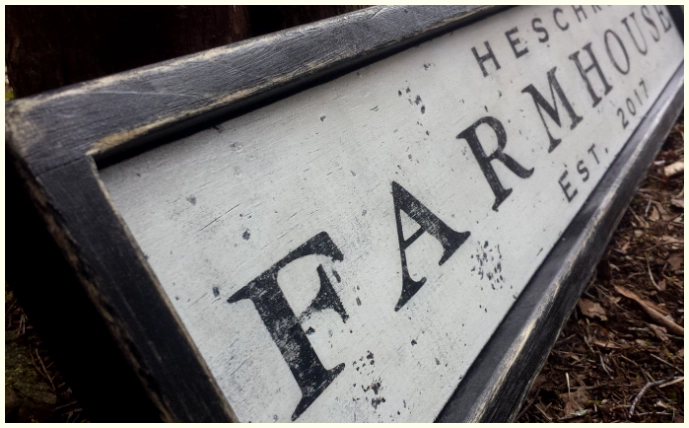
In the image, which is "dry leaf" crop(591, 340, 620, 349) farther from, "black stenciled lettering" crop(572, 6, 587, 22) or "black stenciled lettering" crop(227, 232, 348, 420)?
"black stenciled lettering" crop(572, 6, 587, 22)

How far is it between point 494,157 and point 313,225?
1.88ft

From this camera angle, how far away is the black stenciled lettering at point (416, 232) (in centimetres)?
90

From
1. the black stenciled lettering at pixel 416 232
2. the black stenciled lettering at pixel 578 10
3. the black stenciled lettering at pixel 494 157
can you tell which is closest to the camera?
the black stenciled lettering at pixel 416 232

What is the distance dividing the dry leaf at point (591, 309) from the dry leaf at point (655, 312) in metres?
0.10

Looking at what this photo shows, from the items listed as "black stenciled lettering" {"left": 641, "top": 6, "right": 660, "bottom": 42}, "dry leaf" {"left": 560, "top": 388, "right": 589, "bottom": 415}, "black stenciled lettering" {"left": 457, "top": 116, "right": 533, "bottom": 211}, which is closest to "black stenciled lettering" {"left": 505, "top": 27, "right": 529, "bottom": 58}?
"black stenciled lettering" {"left": 457, "top": 116, "right": 533, "bottom": 211}

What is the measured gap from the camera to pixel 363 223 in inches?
33.8

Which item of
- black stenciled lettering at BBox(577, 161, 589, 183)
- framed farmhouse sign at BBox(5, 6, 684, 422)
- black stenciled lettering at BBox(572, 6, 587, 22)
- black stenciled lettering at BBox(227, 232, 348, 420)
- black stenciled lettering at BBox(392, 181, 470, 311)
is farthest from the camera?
black stenciled lettering at BBox(572, 6, 587, 22)

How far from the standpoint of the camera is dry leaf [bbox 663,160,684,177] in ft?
6.64

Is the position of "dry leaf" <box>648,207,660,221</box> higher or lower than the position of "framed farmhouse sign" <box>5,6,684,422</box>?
lower

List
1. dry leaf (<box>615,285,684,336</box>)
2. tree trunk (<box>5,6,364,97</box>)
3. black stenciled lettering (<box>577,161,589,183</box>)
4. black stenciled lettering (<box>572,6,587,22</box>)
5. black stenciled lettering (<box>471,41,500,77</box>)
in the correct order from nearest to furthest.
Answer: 1. tree trunk (<box>5,6,364,97</box>)
2. black stenciled lettering (<box>471,41,500,77</box>)
3. dry leaf (<box>615,285,684,336</box>)
4. black stenciled lettering (<box>577,161,589,183</box>)
5. black stenciled lettering (<box>572,6,587,22</box>)

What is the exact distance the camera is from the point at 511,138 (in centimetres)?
127

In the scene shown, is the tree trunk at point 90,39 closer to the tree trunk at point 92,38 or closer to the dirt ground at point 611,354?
the tree trunk at point 92,38

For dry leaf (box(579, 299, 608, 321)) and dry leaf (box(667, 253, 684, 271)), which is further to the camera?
dry leaf (box(667, 253, 684, 271))

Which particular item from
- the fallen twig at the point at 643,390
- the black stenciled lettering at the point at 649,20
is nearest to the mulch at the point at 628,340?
the fallen twig at the point at 643,390
